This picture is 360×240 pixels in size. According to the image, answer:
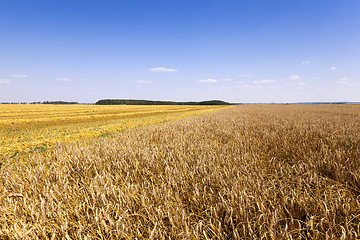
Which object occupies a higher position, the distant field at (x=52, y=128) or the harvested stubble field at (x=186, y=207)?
the harvested stubble field at (x=186, y=207)

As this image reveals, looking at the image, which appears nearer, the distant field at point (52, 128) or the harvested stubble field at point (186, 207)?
the harvested stubble field at point (186, 207)

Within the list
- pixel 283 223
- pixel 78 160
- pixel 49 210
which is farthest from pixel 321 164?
pixel 78 160

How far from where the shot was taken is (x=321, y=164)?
2826 millimetres

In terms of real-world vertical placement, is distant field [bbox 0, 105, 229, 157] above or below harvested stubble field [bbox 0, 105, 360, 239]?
below

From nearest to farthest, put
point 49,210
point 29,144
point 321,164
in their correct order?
point 49,210 < point 321,164 < point 29,144

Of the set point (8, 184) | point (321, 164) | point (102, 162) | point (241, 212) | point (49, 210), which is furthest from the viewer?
point (102, 162)

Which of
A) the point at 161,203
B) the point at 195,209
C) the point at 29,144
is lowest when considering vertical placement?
the point at 29,144

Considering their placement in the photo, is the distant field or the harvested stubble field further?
the distant field

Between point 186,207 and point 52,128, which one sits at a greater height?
point 186,207

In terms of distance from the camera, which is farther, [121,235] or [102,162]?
[102,162]

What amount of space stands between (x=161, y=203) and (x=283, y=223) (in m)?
1.25

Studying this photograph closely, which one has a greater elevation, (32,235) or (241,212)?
(241,212)

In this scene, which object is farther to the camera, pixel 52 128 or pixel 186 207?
pixel 52 128

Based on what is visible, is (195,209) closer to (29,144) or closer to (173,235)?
A: (173,235)
